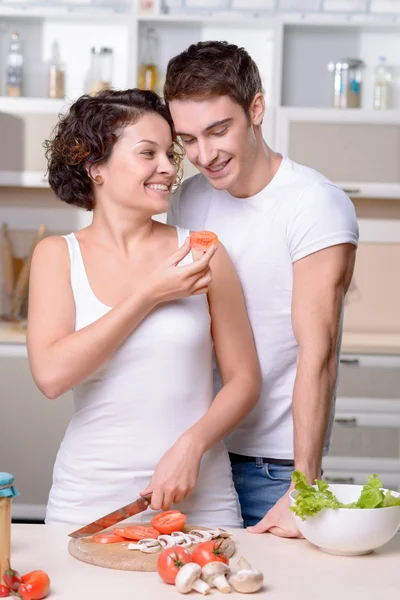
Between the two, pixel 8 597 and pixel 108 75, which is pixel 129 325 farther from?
pixel 108 75

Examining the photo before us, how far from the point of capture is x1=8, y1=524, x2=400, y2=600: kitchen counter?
121 cm

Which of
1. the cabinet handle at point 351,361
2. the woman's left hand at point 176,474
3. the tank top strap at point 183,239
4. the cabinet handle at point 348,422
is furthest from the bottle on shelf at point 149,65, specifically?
the woman's left hand at point 176,474

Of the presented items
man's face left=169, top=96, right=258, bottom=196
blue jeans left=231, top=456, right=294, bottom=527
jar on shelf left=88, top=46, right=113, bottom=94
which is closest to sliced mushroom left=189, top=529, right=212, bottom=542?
blue jeans left=231, top=456, right=294, bottom=527

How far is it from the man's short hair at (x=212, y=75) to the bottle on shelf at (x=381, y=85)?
8.39 ft

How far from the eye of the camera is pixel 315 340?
173 centimetres

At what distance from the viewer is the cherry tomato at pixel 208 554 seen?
1.25 metres

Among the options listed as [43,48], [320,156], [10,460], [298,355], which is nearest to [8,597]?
[298,355]

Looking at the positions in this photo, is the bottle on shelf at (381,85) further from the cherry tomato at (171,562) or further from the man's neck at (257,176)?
the cherry tomato at (171,562)

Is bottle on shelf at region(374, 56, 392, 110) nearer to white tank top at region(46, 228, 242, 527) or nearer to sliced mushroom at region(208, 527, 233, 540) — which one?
white tank top at region(46, 228, 242, 527)

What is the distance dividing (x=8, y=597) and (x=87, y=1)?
12.1 ft

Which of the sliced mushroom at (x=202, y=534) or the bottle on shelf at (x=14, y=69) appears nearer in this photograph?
the sliced mushroom at (x=202, y=534)

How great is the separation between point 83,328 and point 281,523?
1.62ft

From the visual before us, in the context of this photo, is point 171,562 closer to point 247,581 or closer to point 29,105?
point 247,581

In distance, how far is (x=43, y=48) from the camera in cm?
434
